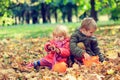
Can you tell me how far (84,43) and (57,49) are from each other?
2.29 feet

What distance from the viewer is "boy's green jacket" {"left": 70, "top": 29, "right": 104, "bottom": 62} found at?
805 centimetres

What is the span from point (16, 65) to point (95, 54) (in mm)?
1544

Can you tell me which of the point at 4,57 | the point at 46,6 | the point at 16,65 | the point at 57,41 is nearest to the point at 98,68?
the point at 57,41

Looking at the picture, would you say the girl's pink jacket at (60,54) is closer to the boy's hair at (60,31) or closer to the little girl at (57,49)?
the little girl at (57,49)

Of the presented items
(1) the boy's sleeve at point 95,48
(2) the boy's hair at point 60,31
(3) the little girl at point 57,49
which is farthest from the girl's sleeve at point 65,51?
(1) the boy's sleeve at point 95,48

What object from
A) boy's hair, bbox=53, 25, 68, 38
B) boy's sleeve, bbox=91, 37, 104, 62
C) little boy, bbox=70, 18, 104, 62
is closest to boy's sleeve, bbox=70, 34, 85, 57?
little boy, bbox=70, 18, 104, 62

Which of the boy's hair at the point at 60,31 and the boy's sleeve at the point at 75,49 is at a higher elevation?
the boy's hair at the point at 60,31

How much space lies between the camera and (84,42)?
27.5 ft

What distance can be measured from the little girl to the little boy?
138 mm

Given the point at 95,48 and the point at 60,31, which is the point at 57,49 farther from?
the point at 95,48

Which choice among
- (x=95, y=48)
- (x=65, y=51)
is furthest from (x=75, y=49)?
(x=95, y=48)

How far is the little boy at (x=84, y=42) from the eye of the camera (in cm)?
804

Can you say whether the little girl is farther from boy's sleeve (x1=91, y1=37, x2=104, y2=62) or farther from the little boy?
boy's sleeve (x1=91, y1=37, x2=104, y2=62)

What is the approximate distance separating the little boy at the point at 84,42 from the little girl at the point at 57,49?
0.45 ft
